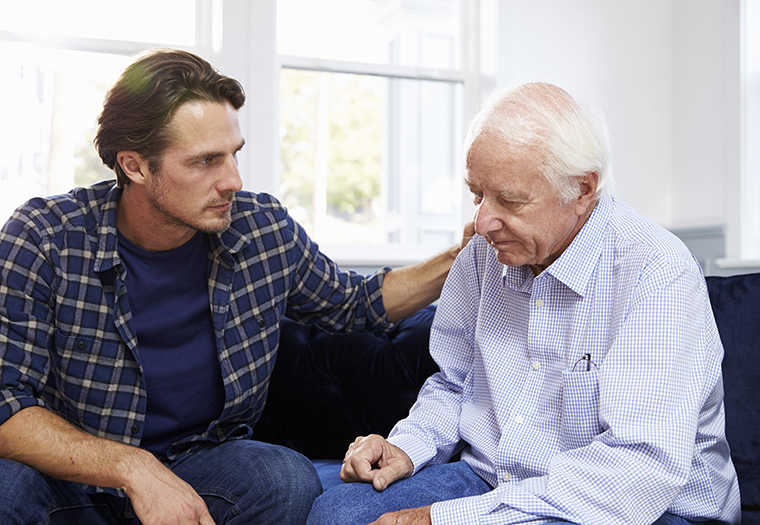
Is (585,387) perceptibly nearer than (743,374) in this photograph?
Yes

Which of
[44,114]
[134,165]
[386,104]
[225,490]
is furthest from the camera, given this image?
[386,104]

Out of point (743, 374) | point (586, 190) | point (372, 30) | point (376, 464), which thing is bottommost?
point (376, 464)

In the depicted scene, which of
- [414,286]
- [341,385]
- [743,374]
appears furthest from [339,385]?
[743,374]

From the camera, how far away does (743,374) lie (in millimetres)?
1589

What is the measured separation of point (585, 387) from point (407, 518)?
38 centimetres

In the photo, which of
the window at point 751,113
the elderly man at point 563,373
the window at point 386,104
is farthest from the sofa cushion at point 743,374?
the window at point 386,104

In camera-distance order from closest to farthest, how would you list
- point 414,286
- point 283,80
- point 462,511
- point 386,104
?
point 462,511 < point 414,286 < point 283,80 < point 386,104

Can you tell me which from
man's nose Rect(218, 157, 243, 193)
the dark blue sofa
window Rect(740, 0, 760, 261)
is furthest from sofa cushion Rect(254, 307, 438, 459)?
window Rect(740, 0, 760, 261)

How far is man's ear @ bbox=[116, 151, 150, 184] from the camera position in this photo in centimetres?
157

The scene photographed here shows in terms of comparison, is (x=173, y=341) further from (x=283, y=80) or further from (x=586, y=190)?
(x=283, y=80)

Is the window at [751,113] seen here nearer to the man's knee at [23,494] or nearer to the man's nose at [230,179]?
the man's nose at [230,179]

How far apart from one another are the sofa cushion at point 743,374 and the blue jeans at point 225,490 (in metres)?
0.98

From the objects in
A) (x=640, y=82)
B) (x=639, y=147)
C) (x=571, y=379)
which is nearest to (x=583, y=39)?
(x=640, y=82)

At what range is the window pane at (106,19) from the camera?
249 cm
